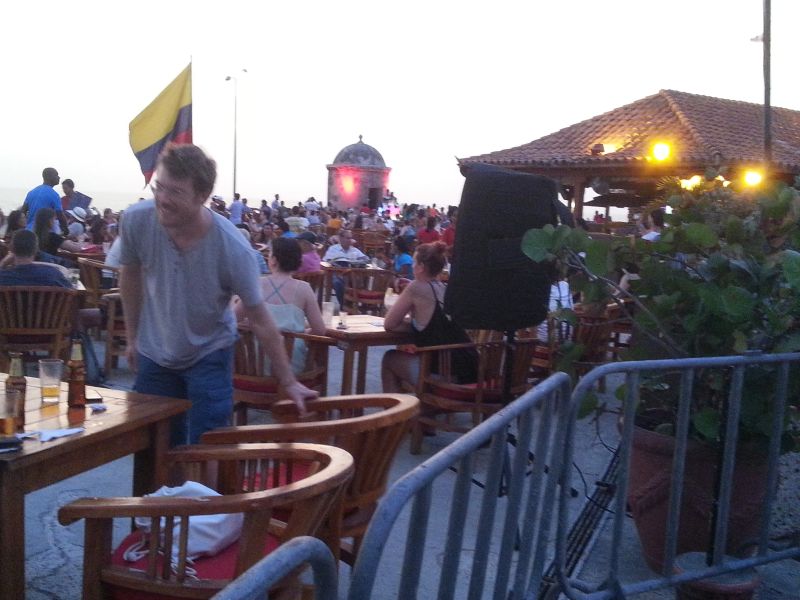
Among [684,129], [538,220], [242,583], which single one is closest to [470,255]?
[538,220]

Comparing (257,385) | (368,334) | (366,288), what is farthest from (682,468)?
(366,288)

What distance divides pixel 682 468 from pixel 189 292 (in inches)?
73.2

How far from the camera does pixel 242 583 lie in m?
1.08

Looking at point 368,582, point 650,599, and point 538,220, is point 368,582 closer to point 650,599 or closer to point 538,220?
point 650,599

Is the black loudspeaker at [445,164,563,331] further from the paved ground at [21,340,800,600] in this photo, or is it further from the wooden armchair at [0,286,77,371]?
the wooden armchair at [0,286,77,371]

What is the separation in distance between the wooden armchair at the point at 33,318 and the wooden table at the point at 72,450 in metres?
2.55

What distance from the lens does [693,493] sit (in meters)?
3.49

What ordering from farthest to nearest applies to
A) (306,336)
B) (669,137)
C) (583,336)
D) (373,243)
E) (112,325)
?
(669,137) < (373,243) < (112,325) < (583,336) < (306,336)

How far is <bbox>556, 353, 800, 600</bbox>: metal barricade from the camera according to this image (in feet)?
9.00

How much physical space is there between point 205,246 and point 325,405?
0.73 meters

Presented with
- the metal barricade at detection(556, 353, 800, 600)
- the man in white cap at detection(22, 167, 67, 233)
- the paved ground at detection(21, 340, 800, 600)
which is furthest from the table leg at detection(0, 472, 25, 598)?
the man in white cap at detection(22, 167, 67, 233)

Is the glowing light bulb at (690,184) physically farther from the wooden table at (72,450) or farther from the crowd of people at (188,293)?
the wooden table at (72,450)

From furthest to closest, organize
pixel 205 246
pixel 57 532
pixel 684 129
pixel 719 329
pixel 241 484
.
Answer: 1. pixel 684 129
2. pixel 57 532
3. pixel 719 329
4. pixel 205 246
5. pixel 241 484

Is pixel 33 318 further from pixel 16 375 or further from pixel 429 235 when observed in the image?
pixel 429 235
